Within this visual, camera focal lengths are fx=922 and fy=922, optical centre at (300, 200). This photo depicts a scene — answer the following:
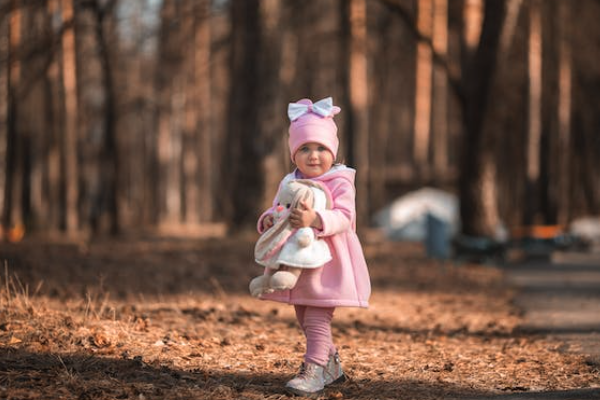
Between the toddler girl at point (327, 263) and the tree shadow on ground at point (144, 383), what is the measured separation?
0.60 ft

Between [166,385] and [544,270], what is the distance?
36.7ft

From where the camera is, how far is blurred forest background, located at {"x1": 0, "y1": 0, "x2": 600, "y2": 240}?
17344 mm

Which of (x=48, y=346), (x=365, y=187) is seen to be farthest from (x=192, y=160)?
(x=48, y=346)

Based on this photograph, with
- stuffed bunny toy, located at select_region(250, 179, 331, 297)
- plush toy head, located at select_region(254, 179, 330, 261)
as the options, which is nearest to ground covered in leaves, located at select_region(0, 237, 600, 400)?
stuffed bunny toy, located at select_region(250, 179, 331, 297)

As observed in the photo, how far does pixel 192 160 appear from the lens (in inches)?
1369

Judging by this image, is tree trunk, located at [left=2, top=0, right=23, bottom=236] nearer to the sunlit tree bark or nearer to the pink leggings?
the pink leggings

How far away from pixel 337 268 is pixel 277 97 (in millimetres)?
12534

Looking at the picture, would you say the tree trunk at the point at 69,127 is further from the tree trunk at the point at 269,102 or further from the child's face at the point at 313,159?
the child's face at the point at 313,159

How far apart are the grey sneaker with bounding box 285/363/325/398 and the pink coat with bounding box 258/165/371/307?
1.28 ft

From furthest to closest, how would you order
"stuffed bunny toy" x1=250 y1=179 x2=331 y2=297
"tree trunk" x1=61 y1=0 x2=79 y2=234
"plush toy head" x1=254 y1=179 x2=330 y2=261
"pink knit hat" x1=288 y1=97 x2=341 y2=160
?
"tree trunk" x1=61 y1=0 x2=79 y2=234, "pink knit hat" x1=288 y1=97 x2=341 y2=160, "plush toy head" x1=254 y1=179 x2=330 y2=261, "stuffed bunny toy" x1=250 y1=179 x2=331 y2=297

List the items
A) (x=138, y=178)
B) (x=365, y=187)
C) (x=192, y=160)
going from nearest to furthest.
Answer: (x=365, y=187) < (x=192, y=160) < (x=138, y=178)

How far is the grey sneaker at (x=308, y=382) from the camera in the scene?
523cm

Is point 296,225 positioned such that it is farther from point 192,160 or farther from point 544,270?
point 192,160

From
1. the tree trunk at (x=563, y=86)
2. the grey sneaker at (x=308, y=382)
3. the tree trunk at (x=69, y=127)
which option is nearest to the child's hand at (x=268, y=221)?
the grey sneaker at (x=308, y=382)
